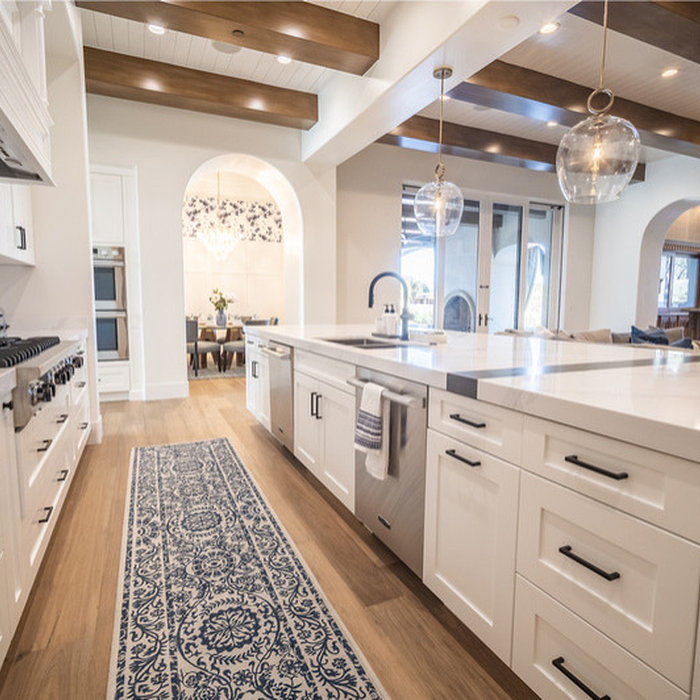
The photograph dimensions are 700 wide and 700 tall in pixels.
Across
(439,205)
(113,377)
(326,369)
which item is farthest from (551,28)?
(113,377)

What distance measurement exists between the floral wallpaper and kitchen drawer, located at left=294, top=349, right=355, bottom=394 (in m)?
5.68

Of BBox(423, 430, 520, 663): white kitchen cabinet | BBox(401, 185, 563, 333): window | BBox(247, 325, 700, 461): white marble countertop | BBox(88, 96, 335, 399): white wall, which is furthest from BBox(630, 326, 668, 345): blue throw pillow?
BBox(423, 430, 520, 663): white kitchen cabinet

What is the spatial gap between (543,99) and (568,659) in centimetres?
441

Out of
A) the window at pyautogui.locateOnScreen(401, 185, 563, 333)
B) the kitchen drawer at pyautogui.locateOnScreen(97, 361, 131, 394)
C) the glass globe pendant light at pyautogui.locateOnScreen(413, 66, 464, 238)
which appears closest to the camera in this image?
the glass globe pendant light at pyautogui.locateOnScreen(413, 66, 464, 238)

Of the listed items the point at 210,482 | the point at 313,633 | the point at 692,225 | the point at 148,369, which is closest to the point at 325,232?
the point at 148,369

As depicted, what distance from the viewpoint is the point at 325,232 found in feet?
18.4

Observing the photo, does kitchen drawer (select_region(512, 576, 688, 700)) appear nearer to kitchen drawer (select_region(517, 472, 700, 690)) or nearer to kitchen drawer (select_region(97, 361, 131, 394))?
kitchen drawer (select_region(517, 472, 700, 690))

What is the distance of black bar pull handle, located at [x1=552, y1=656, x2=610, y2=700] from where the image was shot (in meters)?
1.03

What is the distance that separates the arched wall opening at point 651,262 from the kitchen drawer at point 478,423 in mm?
7203

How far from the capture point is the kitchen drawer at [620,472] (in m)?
0.85

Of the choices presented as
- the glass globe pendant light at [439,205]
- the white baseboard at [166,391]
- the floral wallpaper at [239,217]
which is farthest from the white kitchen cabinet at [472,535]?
the floral wallpaper at [239,217]

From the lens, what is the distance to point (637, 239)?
7.16 m

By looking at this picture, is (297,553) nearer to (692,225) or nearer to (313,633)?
(313,633)

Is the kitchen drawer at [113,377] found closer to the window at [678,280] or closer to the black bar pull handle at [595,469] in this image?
the black bar pull handle at [595,469]
